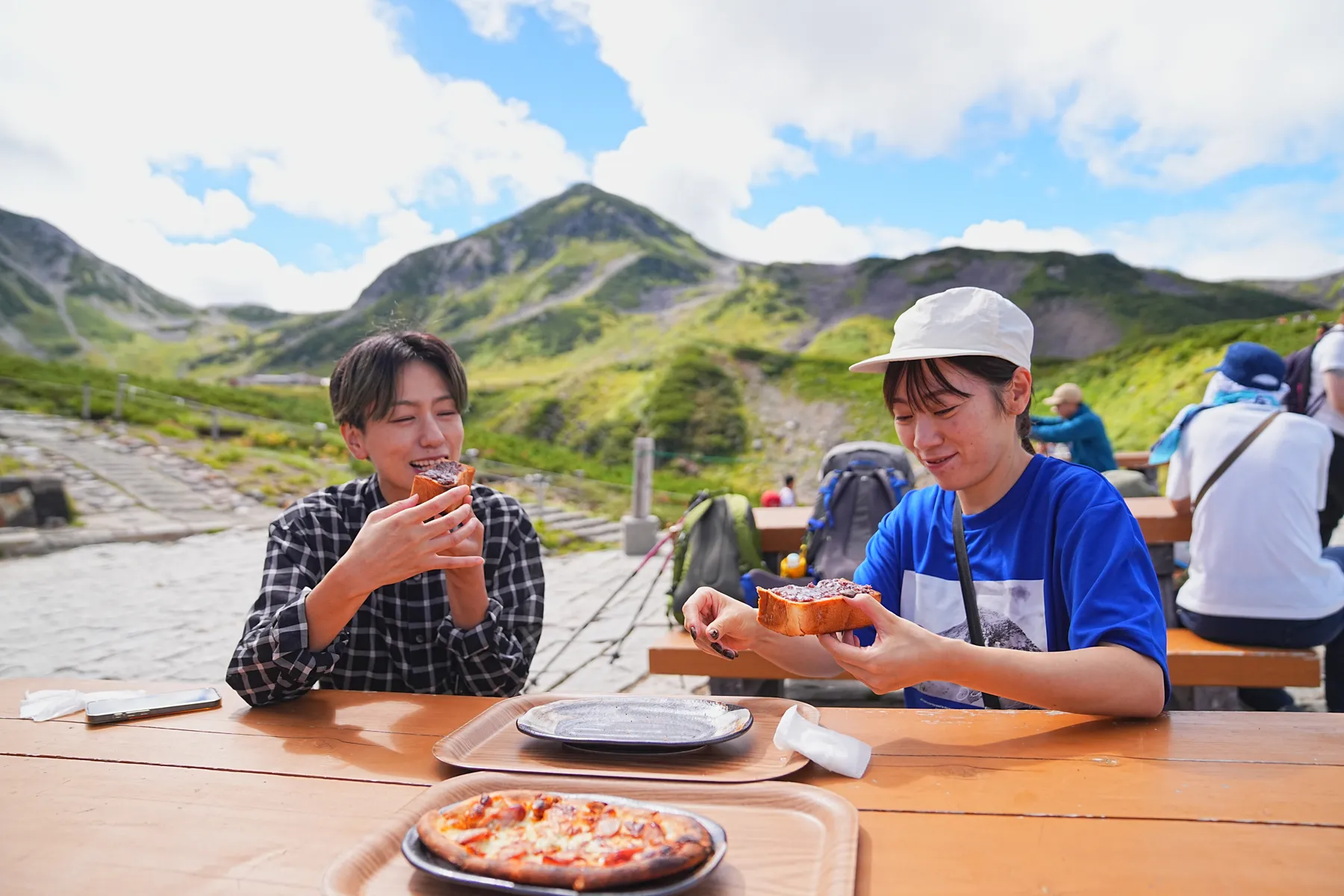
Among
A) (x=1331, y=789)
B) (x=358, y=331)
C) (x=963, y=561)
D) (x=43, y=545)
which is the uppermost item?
(x=358, y=331)

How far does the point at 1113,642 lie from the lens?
1.64 m

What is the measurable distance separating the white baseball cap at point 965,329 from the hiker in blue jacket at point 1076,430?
4.82 metres

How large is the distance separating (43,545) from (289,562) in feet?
36.7

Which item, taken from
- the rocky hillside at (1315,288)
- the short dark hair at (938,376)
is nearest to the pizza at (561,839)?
the short dark hair at (938,376)

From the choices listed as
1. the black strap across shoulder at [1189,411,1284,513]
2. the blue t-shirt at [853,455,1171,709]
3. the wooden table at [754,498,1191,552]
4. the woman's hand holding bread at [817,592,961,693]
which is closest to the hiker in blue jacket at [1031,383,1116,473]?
the wooden table at [754,498,1191,552]

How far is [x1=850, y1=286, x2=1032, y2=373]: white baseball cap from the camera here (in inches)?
73.9

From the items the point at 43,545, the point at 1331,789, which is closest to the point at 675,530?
the point at 1331,789

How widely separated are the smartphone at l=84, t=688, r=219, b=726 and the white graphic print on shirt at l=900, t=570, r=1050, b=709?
5.91 ft

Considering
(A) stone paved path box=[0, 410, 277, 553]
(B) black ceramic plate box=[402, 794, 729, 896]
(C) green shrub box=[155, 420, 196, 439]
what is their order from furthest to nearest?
(C) green shrub box=[155, 420, 196, 439]
(A) stone paved path box=[0, 410, 277, 553]
(B) black ceramic plate box=[402, 794, 729, 896]

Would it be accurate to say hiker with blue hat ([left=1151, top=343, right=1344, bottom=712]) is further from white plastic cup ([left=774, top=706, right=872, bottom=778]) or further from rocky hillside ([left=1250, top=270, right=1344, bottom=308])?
rocky hillside ([left=1250, top=270, right=1344, bottom=308])

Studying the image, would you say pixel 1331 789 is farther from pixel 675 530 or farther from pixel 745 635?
pixel 675 530

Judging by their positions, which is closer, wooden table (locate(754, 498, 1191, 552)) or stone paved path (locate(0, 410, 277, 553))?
wooden table (locate(754, 498, 1191, 552))

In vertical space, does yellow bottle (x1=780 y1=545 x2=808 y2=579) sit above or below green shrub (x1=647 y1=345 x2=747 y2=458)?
below

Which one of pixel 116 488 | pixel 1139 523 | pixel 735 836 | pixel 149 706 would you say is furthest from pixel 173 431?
pixel 735 836
